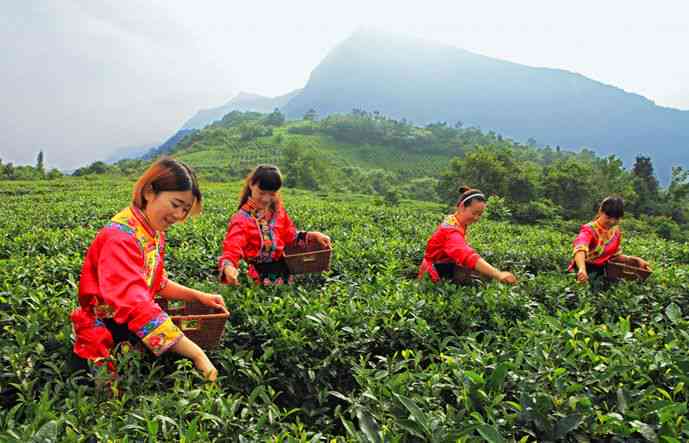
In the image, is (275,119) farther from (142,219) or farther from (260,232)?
(142,219)

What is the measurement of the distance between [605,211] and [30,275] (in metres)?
5.16

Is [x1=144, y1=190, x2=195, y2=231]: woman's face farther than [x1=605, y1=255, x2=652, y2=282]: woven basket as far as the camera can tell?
No

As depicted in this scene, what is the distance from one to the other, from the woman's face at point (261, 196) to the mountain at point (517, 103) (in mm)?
163608

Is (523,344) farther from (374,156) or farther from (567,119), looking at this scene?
(567,119)

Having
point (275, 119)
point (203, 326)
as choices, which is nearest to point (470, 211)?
point (203, 326)

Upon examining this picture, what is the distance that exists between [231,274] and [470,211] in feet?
6.47

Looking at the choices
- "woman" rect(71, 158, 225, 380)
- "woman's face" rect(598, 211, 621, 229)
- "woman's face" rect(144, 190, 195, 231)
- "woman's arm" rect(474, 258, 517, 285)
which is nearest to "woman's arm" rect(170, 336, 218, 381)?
"woman" rect(71, 158, 225, 380)

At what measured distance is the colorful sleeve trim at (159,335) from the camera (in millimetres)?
1769

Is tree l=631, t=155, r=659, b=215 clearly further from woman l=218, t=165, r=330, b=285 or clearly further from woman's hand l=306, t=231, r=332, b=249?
woman l=218, t=165, r=330, b=285

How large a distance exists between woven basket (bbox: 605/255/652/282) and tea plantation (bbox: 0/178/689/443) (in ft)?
0.39

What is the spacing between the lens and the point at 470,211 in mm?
3543

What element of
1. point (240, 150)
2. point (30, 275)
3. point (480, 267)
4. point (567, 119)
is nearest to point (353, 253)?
point (480, 267)

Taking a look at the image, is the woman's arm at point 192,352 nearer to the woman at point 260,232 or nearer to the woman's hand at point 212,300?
the woman's hand at point 212,300

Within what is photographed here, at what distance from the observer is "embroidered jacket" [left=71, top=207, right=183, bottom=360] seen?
178 cm
